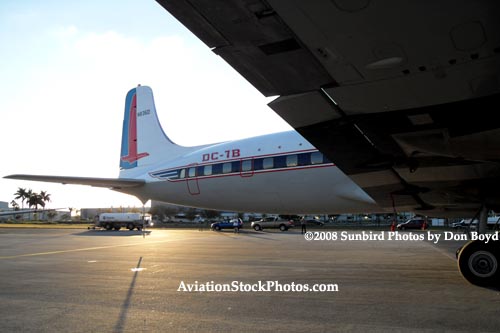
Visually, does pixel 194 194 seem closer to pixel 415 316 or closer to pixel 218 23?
pixel 415 316

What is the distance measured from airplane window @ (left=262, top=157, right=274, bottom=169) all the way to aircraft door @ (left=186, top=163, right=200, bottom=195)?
247 centimetres

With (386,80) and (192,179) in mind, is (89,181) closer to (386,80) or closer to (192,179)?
(192,179)

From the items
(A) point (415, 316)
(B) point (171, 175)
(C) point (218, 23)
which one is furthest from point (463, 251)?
(B) point (171, 175)

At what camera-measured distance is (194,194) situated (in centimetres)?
1330

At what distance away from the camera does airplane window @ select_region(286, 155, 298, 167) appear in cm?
1121

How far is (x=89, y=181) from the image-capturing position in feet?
48.3

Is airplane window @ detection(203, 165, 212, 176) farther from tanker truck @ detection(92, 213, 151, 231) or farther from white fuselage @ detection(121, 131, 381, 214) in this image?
tanker truck @ detection(92, 213, 151, 231)

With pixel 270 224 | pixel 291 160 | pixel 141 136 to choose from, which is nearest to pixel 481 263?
pixel 291 160

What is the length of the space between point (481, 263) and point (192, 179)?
842 centimetres

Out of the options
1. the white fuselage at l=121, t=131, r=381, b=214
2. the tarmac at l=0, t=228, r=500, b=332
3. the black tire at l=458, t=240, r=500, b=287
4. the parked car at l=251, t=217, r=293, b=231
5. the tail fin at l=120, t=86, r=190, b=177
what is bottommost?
the parked car at l=251, t=217, r=293, b=231

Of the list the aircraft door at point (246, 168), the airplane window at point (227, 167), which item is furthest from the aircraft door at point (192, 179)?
the aircraft door at point (246, 168)

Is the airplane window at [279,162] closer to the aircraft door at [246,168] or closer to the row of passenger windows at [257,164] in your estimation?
the row of passenger windows at [257,164]

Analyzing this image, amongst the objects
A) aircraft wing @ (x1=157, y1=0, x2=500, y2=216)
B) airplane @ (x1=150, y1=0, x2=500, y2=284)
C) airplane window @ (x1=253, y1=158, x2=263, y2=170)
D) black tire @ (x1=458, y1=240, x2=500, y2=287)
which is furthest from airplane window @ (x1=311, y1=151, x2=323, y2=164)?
aircraft wing @ (x1=157, y1=0, x2=500, y2=216)

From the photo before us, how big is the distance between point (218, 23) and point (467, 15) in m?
1.75
